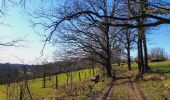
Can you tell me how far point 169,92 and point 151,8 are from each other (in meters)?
7.59

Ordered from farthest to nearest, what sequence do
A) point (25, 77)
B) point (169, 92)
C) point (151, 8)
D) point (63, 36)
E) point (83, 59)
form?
point (83, 59)
point (63, 36)
point (169, 92)
point (25, 77)
point (151, 8)

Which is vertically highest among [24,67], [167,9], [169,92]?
[167,9]

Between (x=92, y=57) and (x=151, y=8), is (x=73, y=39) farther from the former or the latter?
(x=151, y=8)

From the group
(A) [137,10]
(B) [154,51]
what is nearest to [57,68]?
(A) [137,10]

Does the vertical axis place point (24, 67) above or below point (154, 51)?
below

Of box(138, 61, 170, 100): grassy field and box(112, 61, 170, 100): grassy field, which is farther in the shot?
box(112, 61, 170, 100): grassy field

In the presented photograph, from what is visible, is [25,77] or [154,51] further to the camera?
[154,51]

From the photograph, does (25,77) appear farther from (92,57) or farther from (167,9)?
(92,57)

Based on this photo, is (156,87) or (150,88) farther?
(156,87)

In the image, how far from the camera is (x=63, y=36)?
141 feet

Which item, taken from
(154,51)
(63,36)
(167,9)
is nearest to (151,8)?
(167,9)

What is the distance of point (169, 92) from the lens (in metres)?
21.7

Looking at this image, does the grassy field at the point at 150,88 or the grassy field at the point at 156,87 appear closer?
the grassy field at the point at 156,87

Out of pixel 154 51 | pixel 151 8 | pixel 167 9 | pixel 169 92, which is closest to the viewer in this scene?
pixel 167 9
